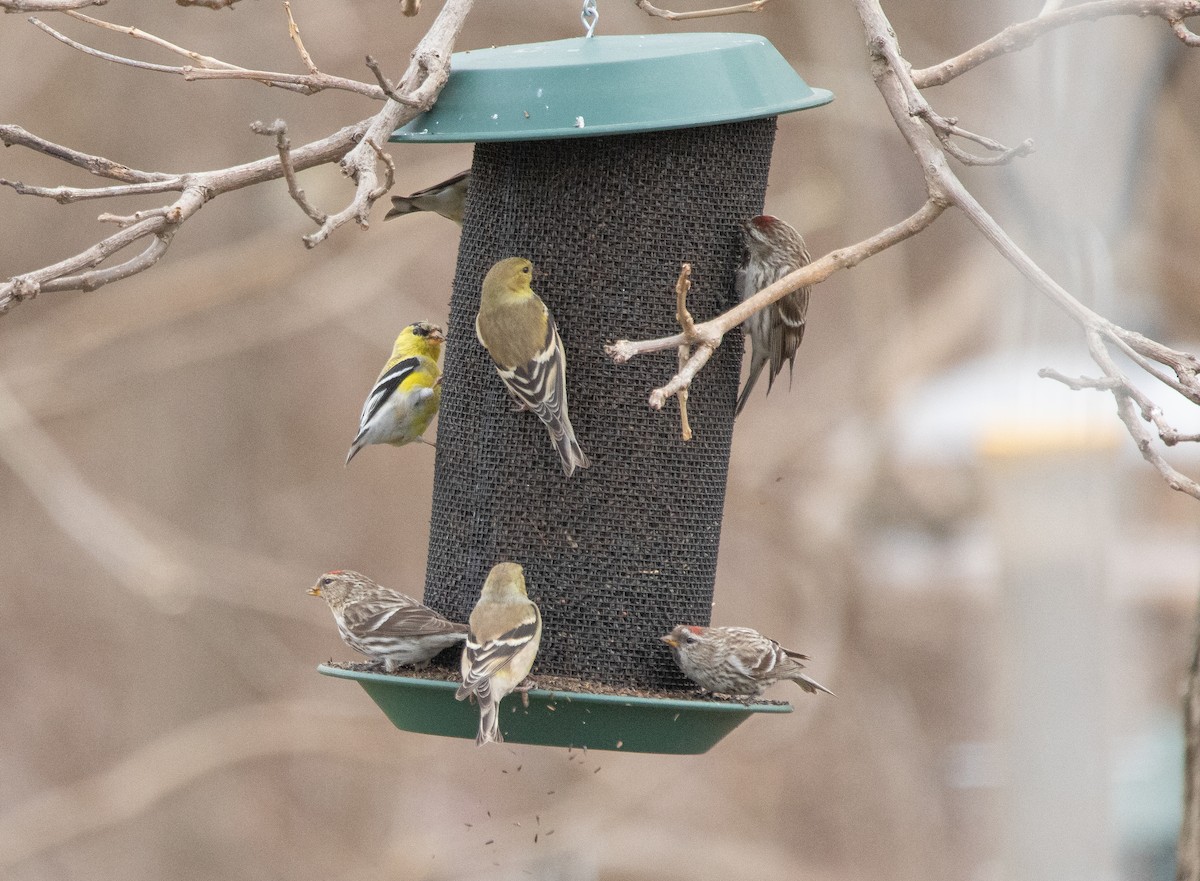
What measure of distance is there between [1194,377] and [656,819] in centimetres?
1097

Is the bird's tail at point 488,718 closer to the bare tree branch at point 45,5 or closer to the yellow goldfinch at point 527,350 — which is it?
the yellow goldfinch at point 527,350

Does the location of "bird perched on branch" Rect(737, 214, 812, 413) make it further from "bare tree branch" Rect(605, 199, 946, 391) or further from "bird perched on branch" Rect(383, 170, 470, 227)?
"bird perched on branch" Rect(383, 170, 470, 227)

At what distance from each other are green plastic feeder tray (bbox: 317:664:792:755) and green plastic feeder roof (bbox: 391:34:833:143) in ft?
5.94

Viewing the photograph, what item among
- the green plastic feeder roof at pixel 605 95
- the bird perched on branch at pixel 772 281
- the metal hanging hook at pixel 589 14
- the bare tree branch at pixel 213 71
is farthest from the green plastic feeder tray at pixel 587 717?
the metal hanging hook at pixel 589 14

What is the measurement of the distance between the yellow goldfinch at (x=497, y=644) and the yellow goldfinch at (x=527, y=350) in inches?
17.5

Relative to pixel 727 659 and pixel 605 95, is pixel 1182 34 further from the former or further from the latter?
pixel 727 659

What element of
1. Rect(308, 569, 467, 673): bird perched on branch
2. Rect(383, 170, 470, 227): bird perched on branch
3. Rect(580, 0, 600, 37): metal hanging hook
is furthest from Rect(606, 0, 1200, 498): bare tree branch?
Rect(383, 170, 470, 227): bird perched on branch

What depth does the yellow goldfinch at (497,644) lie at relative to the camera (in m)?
4.87

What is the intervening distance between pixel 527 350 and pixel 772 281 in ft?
3.13

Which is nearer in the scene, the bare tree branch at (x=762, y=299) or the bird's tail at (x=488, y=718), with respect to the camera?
the bare tree branch at (x=762, y=299)

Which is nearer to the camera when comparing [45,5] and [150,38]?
[45,5]

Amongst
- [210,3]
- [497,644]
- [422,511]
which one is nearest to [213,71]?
[210,3]

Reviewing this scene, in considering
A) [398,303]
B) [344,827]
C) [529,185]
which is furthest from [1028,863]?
[344,827]

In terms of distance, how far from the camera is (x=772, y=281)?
5.70 m
